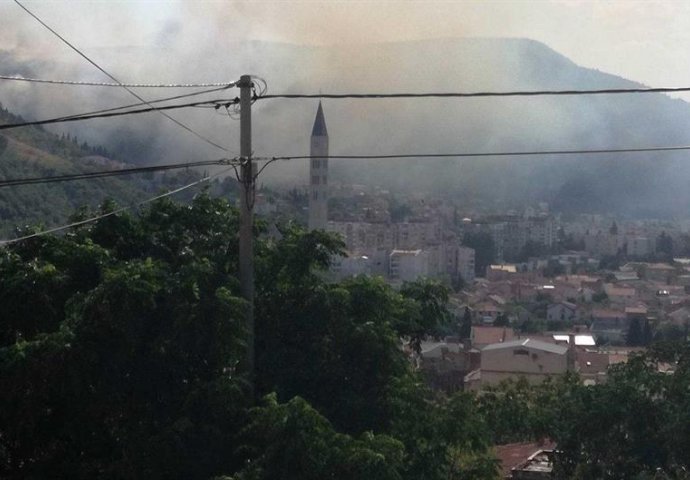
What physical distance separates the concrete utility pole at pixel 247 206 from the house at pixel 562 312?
43505 millimetres

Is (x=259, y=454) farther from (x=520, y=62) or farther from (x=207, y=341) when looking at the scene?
(x=520, y=62)

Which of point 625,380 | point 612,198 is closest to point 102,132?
point 612,198

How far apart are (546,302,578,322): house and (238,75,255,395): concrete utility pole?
43.5 meters

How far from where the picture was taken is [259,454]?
19.9 feet

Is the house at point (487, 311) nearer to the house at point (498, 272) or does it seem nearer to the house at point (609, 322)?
the house at point (609, 322)

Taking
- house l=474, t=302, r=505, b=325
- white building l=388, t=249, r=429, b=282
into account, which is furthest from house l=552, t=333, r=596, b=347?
white building l=388, t=249, r=429, b=282

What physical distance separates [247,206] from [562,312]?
146 feet

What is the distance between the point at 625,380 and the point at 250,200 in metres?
5.76

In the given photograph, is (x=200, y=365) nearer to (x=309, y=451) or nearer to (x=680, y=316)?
(x=309, y=451)

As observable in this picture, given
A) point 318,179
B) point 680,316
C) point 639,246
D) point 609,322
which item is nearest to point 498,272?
point 318,179

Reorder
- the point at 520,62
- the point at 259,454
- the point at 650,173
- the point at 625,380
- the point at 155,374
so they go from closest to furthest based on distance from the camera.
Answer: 1. the point at 259,454
2. the point at 155,374
3. the point at 625,380
4. the point at 650,173
5. the point at 520,62

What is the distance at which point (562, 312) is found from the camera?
4984 centimetres

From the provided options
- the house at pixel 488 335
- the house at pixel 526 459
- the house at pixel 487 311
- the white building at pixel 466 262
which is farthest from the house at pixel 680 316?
the house at pixel 526 459

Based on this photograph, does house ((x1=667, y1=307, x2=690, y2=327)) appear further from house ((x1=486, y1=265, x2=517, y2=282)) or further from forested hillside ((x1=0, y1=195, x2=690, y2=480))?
forested hillside ((x1=0, y1=195, x2=690, y2=480))
